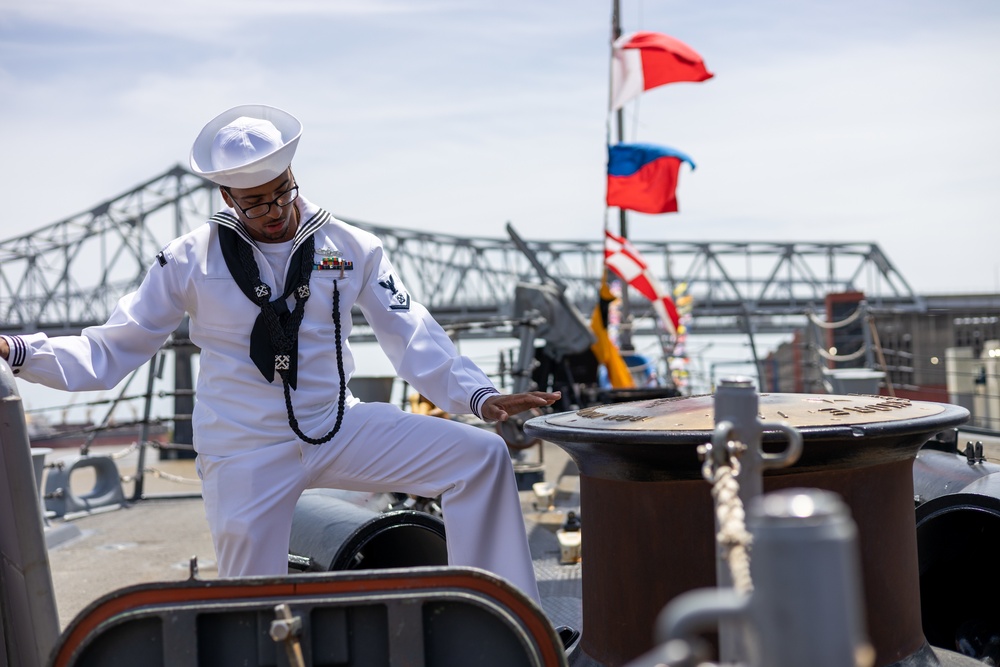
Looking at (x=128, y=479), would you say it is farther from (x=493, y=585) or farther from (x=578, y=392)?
(x=493, y=585)

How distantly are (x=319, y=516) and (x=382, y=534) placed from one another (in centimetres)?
19

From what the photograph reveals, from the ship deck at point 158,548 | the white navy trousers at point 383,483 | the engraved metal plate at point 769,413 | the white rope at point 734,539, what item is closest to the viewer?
the white rope at point 734,539

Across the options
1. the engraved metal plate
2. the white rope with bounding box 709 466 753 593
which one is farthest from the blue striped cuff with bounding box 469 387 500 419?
the white rope with bounding box 709 466 753 593

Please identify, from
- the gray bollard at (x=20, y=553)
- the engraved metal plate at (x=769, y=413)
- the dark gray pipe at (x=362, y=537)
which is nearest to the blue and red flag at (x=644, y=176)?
the dark gray pipe at (x=362, y=537)

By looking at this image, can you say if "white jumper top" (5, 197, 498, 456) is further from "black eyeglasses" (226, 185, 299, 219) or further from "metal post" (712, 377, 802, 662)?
"metal post" (712, 377, 802, 662)

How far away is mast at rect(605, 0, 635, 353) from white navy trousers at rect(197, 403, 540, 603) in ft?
35.6

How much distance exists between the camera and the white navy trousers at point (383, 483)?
2.35 meters

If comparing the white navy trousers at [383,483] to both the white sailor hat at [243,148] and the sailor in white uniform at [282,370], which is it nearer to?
the sailor in white uniform at [282,370]

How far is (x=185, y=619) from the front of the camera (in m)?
1.60

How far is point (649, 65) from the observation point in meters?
12.3

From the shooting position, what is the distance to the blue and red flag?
11945mm

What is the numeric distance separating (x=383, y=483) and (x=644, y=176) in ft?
32.9

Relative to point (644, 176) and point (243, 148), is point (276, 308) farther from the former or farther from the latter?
point (644, 176)

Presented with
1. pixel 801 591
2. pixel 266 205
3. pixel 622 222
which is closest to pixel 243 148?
pixel 266 205
